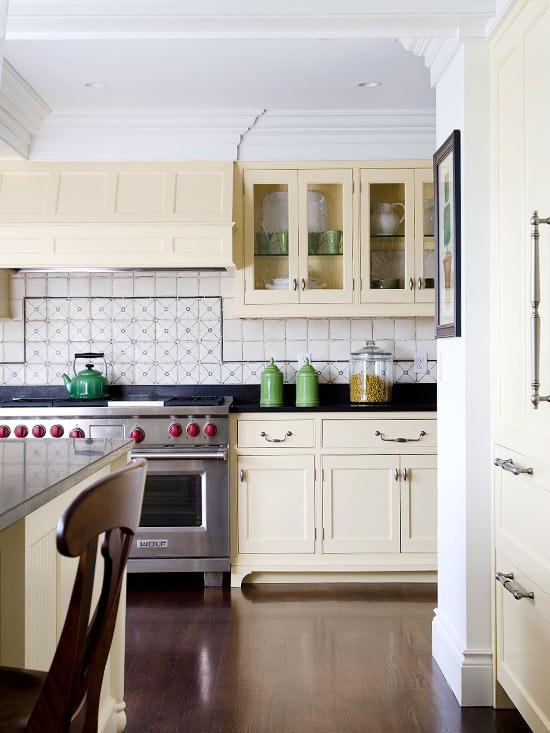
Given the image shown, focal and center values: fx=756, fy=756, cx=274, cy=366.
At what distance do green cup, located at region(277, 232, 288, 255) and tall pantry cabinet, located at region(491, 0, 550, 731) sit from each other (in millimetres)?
1718

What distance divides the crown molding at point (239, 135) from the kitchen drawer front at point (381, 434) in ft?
4.59

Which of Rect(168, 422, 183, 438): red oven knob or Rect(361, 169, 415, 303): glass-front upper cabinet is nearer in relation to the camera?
Rect(168, 422, 183, 438): red oven knob

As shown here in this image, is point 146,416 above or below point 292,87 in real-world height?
below

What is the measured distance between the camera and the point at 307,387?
4012 mm

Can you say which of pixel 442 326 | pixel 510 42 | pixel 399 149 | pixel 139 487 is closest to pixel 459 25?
Result: pixel 510 42

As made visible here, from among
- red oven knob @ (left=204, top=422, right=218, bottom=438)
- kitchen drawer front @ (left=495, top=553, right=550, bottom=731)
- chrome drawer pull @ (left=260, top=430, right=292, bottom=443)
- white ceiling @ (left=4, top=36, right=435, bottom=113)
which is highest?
white ceiling @ (left=4, top=36, right=435, bottom=113)

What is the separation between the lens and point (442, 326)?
2709 millimetres

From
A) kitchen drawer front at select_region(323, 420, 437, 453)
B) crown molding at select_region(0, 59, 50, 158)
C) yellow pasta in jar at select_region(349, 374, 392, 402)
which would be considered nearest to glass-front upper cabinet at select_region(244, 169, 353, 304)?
yellow pasta in jar at select_region(349, 374, 392, 402)

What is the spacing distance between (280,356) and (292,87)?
Answer: 1459 mm

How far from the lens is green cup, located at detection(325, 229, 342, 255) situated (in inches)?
157

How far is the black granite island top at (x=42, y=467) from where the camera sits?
4.55 feet

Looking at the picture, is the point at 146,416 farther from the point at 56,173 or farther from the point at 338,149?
the point at 338,149

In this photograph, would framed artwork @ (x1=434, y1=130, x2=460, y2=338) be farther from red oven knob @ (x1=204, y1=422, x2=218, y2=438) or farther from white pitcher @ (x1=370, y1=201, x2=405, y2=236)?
red oven knob @ (x1=204, y1=422, x2=218, y2=438)

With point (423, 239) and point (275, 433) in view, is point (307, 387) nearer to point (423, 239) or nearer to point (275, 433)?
point (275, 433)
